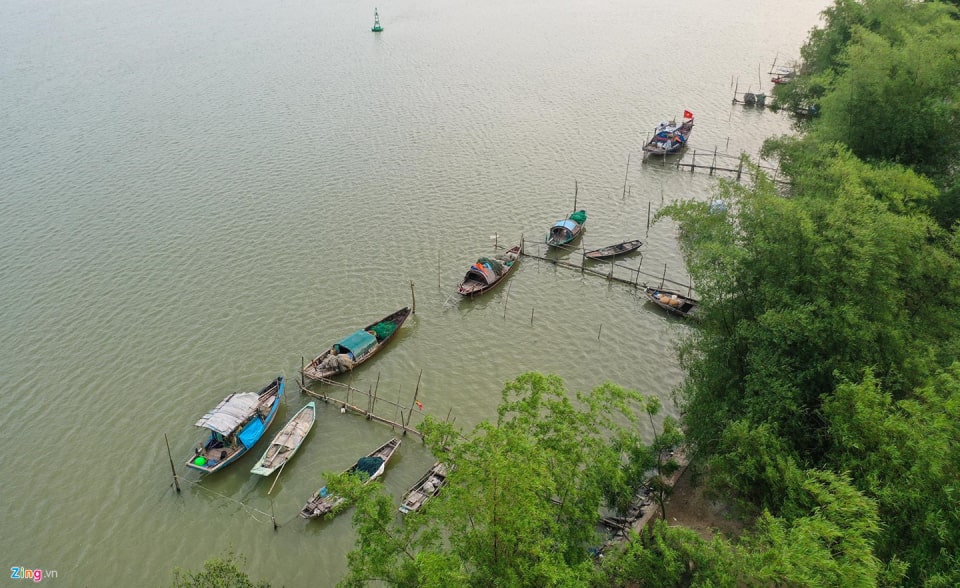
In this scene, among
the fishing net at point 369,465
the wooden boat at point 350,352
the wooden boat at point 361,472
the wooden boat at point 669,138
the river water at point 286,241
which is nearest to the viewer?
the wooden boat at point 361,472

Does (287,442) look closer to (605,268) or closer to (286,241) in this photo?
(286,241)

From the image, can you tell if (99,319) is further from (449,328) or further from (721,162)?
(721,162)

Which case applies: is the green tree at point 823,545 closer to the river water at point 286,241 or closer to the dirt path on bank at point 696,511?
the dirt path on bank at point 696,511

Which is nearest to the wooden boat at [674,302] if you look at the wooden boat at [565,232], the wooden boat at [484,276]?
Result: the wooden boat at [565,232]

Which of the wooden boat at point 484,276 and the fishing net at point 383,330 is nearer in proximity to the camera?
the fishing net at point 383,330

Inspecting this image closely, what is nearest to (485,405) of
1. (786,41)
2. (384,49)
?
(384,49)

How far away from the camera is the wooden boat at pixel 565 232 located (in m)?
35.2

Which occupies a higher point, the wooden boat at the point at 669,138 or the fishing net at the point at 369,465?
the wooden boat at the point at 669,138

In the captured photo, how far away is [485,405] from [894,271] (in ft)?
48.9

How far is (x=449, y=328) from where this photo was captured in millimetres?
29953

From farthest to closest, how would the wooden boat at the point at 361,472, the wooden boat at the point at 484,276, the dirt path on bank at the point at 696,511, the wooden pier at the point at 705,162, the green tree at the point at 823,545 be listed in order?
the wooden pier at the point at 705,162 → the wooden boat at the point at 484,276 → the wooden boat at the point at 361,472 → the dirt path on bank at the point at 696,511 → the green tree at the point at 823,545

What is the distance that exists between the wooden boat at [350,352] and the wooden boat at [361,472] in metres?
4.84

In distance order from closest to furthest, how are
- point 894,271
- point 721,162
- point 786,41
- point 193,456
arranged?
point 894,271 < point 193,456 < point 721,162 < point 786,41

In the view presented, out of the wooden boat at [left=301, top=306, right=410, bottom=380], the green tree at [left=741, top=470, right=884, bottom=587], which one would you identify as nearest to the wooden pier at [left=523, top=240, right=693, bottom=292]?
the wooden boat at [left=301, top=306, right=410, bottom=380]
